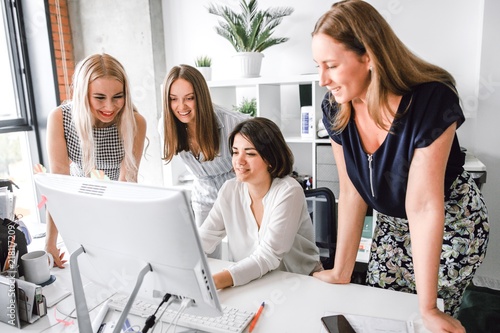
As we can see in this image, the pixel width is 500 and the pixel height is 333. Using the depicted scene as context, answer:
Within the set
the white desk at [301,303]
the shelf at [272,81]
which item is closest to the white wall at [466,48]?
the shelf at [272,81]

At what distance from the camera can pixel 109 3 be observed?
3139 mm

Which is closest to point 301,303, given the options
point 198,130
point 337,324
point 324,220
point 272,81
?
point 337,324

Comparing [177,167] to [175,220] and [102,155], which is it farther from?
[175,220]

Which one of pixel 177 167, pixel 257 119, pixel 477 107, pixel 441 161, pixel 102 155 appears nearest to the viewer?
pixel 441 161

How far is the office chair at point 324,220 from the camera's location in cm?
162

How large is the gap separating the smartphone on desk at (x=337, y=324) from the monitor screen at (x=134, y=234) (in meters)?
0.30

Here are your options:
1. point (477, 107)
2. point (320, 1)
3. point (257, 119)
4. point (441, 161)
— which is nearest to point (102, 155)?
point (257, 119)

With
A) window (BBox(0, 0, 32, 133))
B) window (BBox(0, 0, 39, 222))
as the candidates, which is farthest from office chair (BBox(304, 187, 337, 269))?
window (BBox(0, 0, 32, 133))

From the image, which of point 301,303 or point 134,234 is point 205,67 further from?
point 134,234

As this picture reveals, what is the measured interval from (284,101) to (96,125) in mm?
1425

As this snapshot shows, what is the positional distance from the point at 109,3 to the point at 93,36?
0.31 metres

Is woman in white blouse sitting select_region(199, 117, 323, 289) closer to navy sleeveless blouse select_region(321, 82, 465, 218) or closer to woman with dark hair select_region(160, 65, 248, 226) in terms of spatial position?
woman with dark hair select_region(160, 65, 248, 226)

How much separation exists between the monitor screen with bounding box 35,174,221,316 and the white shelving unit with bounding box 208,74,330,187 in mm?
1715

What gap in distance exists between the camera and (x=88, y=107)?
161cm
